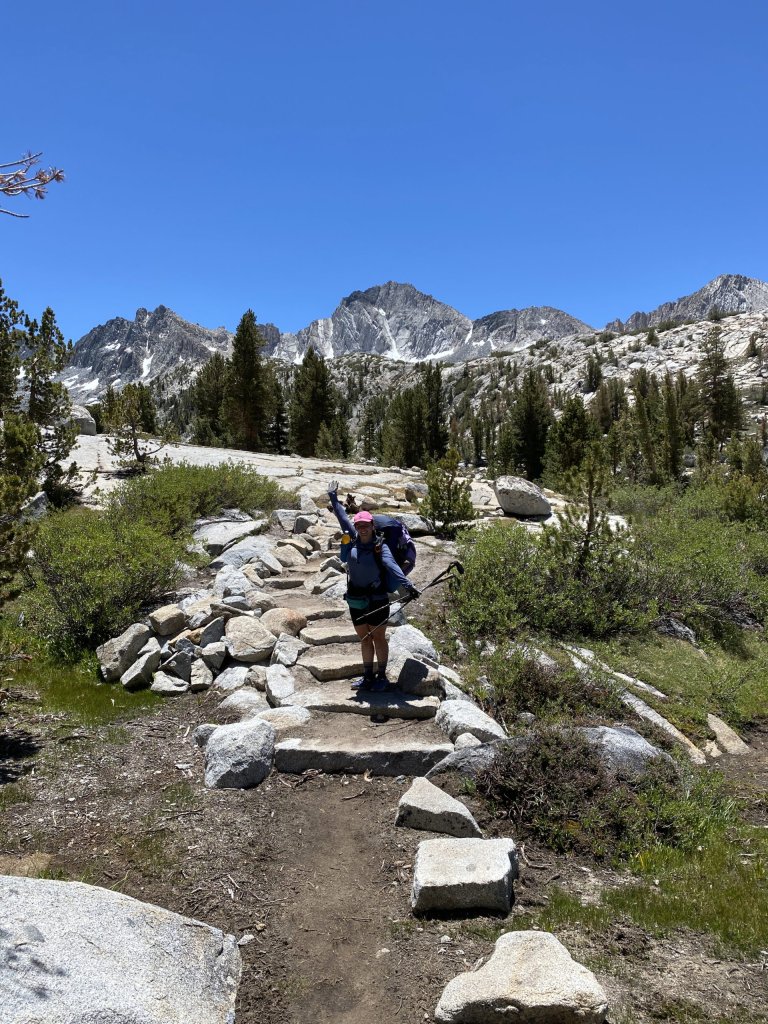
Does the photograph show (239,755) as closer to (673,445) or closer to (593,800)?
(593,800)

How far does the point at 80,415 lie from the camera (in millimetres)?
34906

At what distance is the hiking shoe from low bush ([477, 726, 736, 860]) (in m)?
2.19

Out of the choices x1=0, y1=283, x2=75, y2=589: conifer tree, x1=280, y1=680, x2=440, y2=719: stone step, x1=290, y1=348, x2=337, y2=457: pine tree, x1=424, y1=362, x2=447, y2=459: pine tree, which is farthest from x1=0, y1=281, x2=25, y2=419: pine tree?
x1=424, y1=362, x2=447, y2=459: pine tree

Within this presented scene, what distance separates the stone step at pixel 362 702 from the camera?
728 centimetres

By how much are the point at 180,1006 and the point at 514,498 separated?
61.6ft

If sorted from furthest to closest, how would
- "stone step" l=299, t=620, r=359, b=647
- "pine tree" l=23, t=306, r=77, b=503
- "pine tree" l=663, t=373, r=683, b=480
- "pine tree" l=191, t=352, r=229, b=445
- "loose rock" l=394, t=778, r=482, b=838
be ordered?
"pine tree" l=191, t=352, r=229, b=445
"pine tree" l=663, t=373, r=683, b=480
"pine tree" l=23, t=306, r=77, b=503
"stone step" l=299, t=620, r=359, b=647
"loose rock" l=394, t=778, r=482, b=838

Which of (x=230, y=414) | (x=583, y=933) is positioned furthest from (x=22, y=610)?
(x=230, y=414)

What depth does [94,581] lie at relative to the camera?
9.66 m

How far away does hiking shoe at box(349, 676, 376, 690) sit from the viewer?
7.80 m

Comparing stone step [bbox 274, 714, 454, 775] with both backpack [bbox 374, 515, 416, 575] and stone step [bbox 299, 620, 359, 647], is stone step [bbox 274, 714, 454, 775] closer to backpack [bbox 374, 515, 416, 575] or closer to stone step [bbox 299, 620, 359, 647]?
backpack [bbox 374, 515, 416, 575]

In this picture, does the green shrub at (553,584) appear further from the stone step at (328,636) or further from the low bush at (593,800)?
the low bush at (593,800)

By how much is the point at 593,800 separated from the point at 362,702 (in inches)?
114

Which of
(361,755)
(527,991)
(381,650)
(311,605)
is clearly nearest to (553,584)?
(311,605)

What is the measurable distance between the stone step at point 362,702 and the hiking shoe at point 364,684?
0.22 feet
